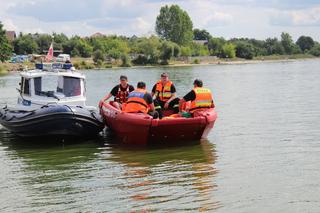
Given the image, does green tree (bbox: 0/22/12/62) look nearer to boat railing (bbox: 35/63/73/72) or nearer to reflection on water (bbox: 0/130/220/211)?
boat railing (bbox: 35/63/73/72)

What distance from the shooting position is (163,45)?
116 metres

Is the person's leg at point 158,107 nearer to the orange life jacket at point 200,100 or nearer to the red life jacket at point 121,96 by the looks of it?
the orange life jacket at point 200,100

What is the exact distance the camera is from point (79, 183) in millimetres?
10875

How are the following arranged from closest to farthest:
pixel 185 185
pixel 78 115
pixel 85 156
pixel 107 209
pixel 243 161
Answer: pixel 107 209 → pixel 185 185 → pixel 243 161 → pixel 85 156 → pixel 78 115

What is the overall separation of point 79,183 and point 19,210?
187 cm

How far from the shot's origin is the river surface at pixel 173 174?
928 cm

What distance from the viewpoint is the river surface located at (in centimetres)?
928

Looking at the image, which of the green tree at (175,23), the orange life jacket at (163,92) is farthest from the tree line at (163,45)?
the orange life jacket at (163,92)

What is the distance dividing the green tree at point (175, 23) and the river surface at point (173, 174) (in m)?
126

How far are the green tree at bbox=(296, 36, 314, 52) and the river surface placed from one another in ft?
587

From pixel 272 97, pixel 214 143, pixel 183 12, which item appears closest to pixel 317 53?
pixel 183 12

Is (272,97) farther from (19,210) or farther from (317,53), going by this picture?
(317,53)

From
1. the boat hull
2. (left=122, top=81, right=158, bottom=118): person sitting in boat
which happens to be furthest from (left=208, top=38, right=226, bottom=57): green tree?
(left=122, top=81, right=158, bottom=118): person sitting in boat

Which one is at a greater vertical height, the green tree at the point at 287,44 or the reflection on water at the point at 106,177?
the green tree at the point at 287,44
